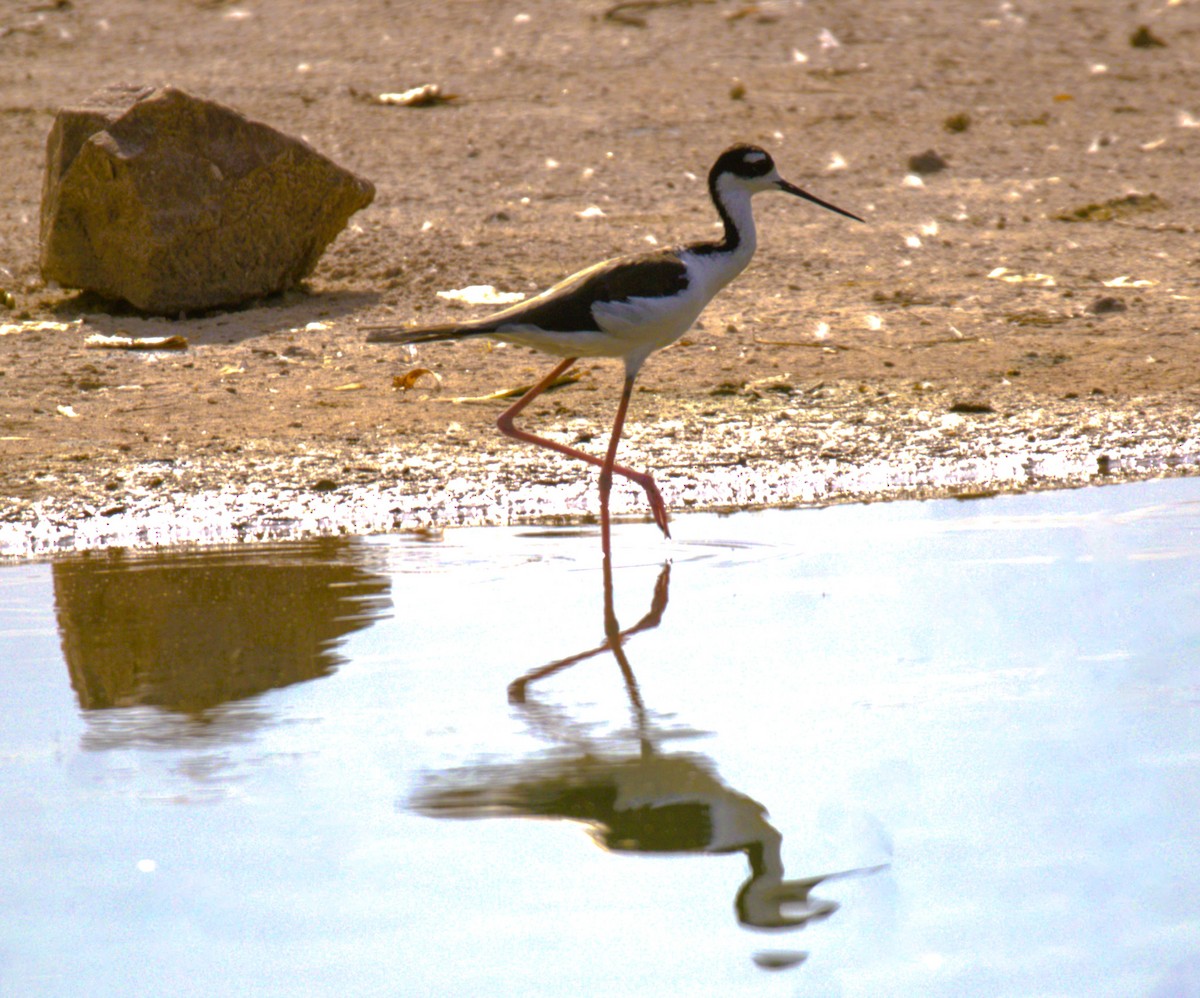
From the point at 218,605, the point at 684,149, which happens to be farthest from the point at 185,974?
the point at 684,149

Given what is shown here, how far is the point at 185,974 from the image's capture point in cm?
254

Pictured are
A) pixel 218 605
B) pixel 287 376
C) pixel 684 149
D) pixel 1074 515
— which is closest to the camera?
pixel 218 605

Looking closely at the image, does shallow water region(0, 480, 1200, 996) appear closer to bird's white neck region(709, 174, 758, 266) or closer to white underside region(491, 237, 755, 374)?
white underside region(491, 237, 755, 374)

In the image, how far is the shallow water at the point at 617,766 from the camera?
102 inches

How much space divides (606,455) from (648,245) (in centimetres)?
295

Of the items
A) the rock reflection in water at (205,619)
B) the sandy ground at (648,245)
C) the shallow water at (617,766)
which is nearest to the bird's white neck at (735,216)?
the sandy ground at (648,245)

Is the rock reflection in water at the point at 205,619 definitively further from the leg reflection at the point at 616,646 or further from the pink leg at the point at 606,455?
the pink leg at the point at 606,455

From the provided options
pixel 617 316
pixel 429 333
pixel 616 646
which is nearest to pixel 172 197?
pixel 429 333

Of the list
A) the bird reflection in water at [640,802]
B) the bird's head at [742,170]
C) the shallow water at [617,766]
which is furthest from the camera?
the bird's head at [742,170]

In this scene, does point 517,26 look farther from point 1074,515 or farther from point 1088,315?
point 1074,515

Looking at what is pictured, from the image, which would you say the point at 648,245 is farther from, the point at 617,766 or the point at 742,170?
the point at 617,766

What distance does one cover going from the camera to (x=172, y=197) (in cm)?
712

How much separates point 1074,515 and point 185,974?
131 inches

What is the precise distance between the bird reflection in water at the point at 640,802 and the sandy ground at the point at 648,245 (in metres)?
2.02
